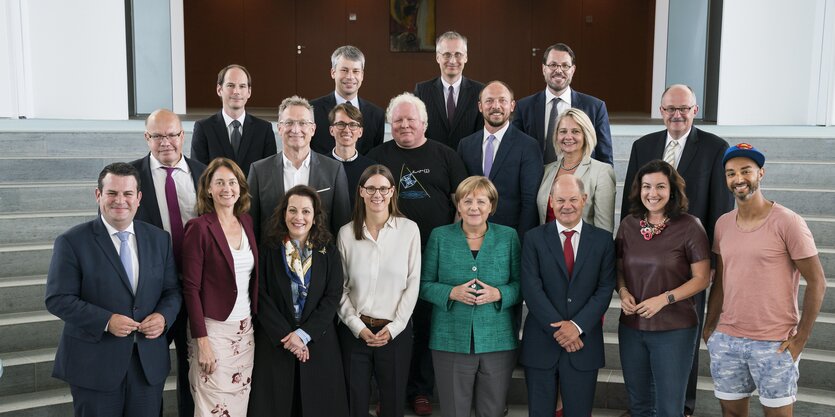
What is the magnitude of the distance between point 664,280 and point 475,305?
36.4 inches

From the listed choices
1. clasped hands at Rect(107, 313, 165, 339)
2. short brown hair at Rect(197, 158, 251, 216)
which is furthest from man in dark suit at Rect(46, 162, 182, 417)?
short brown hair at Rect(197, 158, 251, 216)

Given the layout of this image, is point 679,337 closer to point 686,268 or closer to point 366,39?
point 686,268

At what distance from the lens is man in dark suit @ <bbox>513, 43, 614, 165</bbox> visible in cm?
494

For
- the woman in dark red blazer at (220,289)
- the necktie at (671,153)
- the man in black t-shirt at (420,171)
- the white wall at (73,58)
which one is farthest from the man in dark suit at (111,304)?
the white wall at (73,58)

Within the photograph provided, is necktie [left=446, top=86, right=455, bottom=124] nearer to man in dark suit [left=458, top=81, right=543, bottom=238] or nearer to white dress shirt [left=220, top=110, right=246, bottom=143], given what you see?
man in dark suit [left=458, top=81, right=543, bottom=238]

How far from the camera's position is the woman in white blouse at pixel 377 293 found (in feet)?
13.5

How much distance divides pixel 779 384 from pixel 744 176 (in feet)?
3.04

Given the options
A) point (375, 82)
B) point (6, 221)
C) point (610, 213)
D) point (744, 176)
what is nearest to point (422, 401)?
point (610, 213)

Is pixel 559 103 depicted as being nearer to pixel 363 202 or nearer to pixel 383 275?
pixel 363 202

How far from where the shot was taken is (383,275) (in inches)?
163

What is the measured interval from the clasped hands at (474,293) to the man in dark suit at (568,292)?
0.52 ft

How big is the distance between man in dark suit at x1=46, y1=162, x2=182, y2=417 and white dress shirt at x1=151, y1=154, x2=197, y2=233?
37 centimetres

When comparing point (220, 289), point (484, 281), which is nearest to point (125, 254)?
point (220, 289)

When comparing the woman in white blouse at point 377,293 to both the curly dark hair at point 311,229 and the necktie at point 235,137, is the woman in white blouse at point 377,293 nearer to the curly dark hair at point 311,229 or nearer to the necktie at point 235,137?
the curly dark hair at point 311,229
